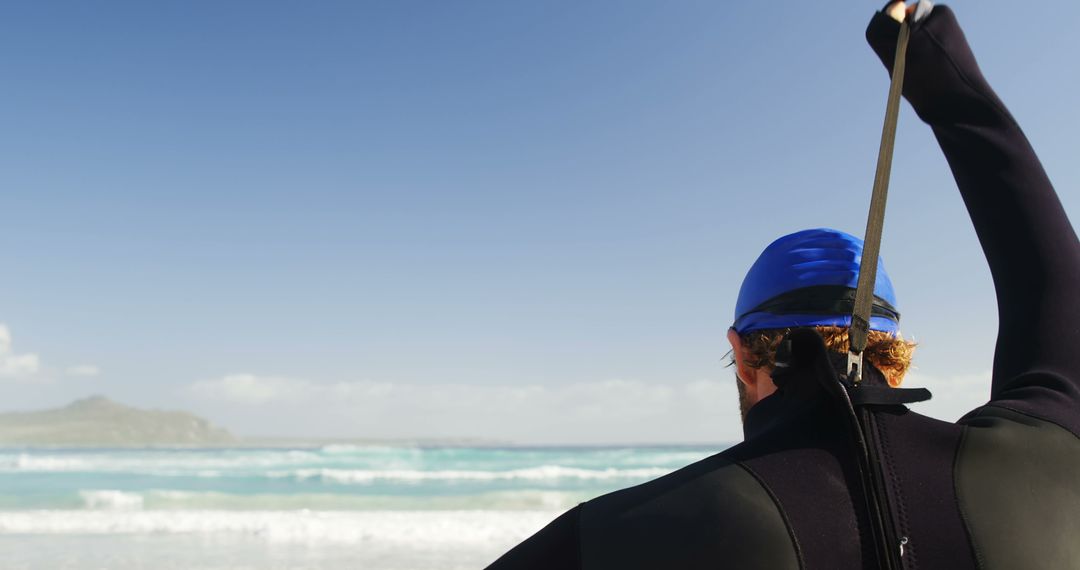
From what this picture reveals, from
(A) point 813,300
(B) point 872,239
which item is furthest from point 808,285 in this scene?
(B) point 872,239

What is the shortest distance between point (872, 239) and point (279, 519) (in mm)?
12528

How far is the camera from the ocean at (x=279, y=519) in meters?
8.85

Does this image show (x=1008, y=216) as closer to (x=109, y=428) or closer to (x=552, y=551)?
(x=552, y=551)

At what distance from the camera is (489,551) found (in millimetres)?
9414

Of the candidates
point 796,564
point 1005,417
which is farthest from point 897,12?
point 796,564

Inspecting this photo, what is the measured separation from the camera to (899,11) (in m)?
1.17

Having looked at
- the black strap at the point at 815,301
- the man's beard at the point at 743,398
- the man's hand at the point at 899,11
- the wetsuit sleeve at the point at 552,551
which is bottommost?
the wetsuit sleeve at the point at 552,551

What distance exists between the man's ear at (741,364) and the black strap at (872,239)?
21 centimetres

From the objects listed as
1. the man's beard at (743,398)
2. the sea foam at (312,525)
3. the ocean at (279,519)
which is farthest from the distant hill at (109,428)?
the man's beard at (743,398)

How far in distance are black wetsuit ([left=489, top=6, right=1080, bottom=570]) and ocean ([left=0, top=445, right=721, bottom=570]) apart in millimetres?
8068

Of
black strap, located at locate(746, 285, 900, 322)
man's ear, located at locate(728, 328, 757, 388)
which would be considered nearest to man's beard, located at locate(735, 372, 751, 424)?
man's ear, located at locate(728, 328, 757, 388)

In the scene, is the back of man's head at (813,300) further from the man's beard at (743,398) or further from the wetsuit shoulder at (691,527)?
the wetsuit shoulder at (691,527)

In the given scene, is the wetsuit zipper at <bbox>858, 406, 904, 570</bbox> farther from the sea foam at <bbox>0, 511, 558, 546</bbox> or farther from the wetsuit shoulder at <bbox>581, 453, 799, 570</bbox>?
the sea foam at <bbox>0, 511, 558, 546</bbox>

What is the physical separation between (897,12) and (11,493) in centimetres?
2270
